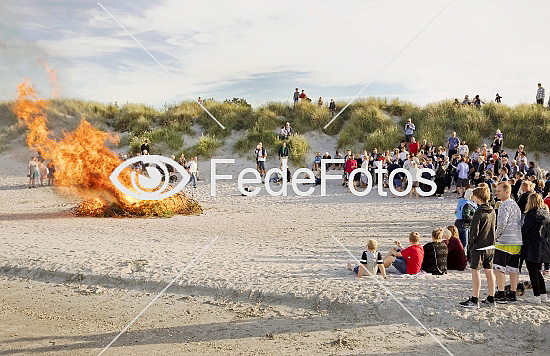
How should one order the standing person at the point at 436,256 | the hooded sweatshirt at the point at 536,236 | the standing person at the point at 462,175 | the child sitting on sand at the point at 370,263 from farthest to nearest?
the standing person at the point at 462,175 < the standing person at the point at 436,256 < the child sitting on sand at the point at 370,263 < the hooded sweatshirt at the point at 536,236

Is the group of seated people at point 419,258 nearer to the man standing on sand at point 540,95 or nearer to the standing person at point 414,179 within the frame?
the standing person at point 414,179

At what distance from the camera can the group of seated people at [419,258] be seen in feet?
29.8

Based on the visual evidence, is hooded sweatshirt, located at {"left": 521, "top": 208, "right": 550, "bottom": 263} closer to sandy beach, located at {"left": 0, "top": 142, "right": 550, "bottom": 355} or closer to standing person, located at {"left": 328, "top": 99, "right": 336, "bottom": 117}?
sandy beach, located at {"left": 0, "top": 142, "right": 550, "bottom": 355}

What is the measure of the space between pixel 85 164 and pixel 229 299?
9.93 metres

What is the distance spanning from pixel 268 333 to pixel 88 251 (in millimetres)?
5968

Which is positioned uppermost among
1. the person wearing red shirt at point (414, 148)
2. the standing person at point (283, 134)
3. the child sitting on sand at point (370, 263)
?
the standing person at point (283, 134)

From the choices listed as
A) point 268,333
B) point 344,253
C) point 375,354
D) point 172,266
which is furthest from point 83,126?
point 375,354

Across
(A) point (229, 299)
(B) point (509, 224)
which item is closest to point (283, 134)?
(A) point (229, 299)

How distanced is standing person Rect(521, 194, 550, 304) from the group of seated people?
6.05ft

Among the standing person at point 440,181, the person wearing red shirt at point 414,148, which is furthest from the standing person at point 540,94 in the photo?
the standing person at point 440,181

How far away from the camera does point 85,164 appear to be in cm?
1642

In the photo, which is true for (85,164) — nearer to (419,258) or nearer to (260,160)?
(260,160)

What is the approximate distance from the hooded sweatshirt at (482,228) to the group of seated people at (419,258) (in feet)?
5.89

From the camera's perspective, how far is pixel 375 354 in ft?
20.7
